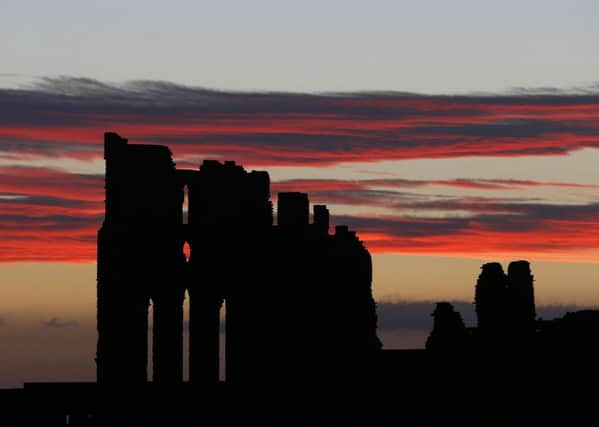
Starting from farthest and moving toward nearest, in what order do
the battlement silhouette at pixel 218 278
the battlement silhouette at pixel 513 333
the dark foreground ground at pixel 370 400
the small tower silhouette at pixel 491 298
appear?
the battlement silhouette at pixel 218 278
the small tower silhouette at pixel 491 298
the battlement silhouette at pixel 513 333
the dark foreground ground at pixel 370 400

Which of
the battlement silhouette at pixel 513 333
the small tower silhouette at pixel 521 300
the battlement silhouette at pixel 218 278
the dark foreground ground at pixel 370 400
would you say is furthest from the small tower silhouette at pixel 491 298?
the battlement silhouette at pixel 218 278

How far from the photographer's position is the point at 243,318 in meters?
52.4

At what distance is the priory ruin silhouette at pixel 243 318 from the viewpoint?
43719 mm

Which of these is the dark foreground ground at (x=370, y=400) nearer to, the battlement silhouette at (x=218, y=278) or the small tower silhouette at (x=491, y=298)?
the small tower silhouette at (x=491, y=298)

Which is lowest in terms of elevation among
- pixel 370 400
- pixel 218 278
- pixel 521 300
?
pixel 370 400

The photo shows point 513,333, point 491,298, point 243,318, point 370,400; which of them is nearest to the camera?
point 513,333

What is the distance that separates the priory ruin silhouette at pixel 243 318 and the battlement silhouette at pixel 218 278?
0.04m

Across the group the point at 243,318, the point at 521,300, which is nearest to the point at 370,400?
the point at 521,300

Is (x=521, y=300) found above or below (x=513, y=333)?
above

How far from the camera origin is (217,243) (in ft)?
171

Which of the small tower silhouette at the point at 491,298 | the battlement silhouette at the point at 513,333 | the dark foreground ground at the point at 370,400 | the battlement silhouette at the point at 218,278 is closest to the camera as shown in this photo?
the dark foreground ground at the point at 370,400

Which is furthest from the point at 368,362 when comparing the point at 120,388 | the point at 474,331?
the point at 120,388

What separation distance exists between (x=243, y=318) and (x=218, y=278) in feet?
3.86

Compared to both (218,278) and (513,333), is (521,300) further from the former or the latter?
(218,278)
